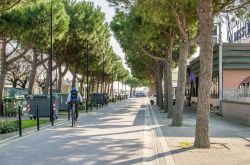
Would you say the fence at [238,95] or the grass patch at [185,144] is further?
the fence at [238,95]

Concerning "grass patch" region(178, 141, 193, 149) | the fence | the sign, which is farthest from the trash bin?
the sign

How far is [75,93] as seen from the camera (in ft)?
75.8

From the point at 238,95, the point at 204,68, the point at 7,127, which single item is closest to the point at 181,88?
the point at 238,95

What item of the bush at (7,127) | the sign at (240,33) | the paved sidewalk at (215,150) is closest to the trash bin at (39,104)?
the bush at (7,127)

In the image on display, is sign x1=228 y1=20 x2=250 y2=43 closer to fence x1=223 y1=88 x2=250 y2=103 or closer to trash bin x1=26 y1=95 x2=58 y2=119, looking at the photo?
fence x1=223 y1=88 x2=250 y2=103

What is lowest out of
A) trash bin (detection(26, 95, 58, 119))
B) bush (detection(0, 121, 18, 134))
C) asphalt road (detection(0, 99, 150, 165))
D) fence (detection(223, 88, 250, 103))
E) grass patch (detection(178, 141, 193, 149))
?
asphalt road (detection(0, 99, 150, 165))

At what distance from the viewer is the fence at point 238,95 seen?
25.5 metres

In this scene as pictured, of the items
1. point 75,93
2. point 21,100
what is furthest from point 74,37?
point 75,93

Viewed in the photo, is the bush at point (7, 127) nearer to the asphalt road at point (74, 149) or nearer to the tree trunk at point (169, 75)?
the asphalt road at point (74, 149)

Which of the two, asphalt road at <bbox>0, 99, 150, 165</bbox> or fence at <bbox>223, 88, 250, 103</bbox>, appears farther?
fence at <bbox>223, 88, 250, 103</bbox>

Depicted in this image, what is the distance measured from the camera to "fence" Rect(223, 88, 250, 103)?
83.5ft

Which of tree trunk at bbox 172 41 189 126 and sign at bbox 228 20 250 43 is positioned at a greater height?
sign at bbox 228 20 250 43

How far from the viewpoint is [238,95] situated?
2816 centimetres

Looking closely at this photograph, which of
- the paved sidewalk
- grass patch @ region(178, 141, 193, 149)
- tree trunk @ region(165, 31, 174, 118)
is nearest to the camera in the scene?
the paved sidewalk
